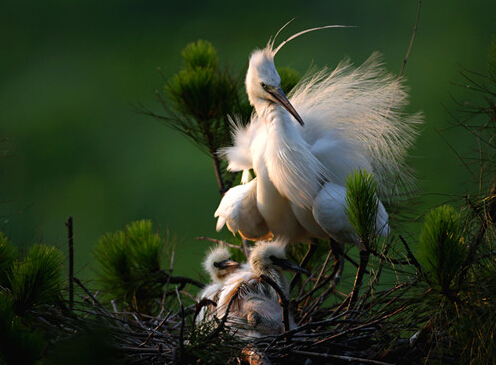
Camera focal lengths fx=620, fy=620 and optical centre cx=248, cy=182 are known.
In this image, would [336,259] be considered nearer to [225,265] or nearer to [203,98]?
[225,265]

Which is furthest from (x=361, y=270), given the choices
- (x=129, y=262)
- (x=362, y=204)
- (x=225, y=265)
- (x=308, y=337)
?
(x=129, y=262)

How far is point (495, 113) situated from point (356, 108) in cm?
73

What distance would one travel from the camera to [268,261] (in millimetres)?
1466

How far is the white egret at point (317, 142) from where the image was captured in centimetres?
162

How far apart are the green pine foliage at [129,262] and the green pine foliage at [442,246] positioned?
1.05m

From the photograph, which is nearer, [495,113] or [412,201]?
[495,113]

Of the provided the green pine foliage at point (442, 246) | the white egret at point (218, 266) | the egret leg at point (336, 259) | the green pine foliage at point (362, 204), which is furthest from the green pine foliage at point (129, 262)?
Answer: the green pine foliage at point (442, 246)

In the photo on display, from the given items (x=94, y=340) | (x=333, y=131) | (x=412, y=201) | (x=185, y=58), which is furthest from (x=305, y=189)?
(x=94, y=340)

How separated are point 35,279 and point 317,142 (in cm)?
100

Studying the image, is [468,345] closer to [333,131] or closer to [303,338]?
[303,338]

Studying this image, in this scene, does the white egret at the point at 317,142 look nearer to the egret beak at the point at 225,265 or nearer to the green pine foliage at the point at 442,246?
the egret beak at the point at 225,265

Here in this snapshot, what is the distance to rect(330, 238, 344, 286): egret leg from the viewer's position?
1803mm

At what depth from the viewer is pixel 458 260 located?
0.85 metres

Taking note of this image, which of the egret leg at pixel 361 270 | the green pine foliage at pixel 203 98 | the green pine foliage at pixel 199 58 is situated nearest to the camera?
the egret leg at pixel 361 270
